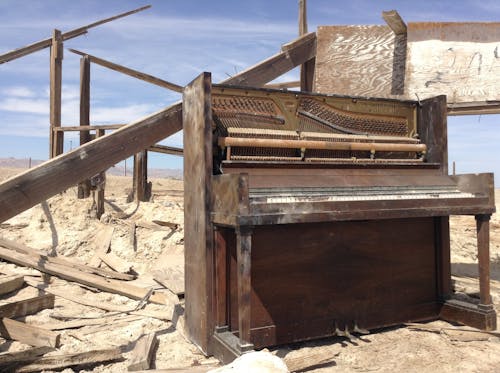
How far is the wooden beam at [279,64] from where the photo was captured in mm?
5164

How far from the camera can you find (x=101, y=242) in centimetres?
628

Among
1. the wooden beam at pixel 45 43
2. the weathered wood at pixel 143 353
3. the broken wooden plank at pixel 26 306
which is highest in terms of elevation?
the wooden beam at pixel 45 43

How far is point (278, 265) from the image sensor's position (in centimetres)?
370

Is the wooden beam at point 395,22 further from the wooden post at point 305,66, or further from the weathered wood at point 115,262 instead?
the weathered wood at point 115,262

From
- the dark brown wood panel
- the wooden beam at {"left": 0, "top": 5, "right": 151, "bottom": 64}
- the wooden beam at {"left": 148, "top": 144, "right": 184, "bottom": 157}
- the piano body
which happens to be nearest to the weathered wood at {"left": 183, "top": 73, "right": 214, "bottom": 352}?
the piano body

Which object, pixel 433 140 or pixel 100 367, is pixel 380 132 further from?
pixel 100 367

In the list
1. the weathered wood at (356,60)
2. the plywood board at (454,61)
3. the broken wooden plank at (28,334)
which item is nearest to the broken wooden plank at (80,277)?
the broken wooden plank at (28,334)

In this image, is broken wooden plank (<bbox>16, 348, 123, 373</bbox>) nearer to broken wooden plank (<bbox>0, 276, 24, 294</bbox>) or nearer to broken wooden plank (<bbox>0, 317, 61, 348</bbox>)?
broken wooden plank (<bbox>0, 317, 61, 348</bbox>)

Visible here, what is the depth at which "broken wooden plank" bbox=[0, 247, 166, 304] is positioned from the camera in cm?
502

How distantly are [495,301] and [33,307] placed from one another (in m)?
A: 5.00

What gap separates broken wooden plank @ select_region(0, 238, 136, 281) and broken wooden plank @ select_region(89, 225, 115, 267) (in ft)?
0.72

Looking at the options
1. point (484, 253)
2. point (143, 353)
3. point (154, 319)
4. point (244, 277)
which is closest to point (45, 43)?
point (154, 319)

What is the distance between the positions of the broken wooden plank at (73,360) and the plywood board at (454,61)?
4.60 meters

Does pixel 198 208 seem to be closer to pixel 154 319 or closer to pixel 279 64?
pixel 154 319
